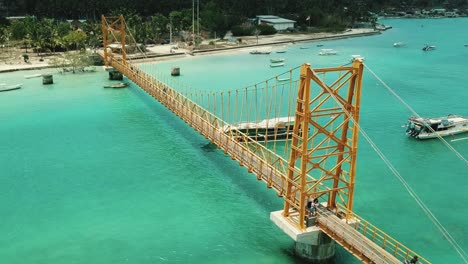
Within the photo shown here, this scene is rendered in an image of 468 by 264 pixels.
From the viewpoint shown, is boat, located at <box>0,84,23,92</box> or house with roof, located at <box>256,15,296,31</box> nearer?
boat, located at <box>0,84,23,92</box>

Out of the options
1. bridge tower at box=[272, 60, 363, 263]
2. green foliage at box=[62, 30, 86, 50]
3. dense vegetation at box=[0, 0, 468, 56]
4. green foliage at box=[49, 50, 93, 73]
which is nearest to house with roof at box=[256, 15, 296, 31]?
dense vegetation at box=[0, 0, 468, 56]

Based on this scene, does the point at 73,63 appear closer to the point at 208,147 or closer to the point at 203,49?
the point at 203,49

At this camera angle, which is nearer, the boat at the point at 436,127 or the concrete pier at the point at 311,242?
the concrete pier at the point at 311,242

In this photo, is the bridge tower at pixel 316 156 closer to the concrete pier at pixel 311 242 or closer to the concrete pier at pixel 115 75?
the concrete pier at pixel 311 242

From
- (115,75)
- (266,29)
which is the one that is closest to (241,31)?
(266,29)

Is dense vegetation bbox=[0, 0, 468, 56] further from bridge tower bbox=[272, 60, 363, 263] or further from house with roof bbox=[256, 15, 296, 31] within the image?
bridge tower bbox=[272, 60, 363, 263]

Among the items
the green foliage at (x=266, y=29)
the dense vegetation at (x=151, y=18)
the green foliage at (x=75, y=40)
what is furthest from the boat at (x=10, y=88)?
the green foliage at (x=266, y=29)
